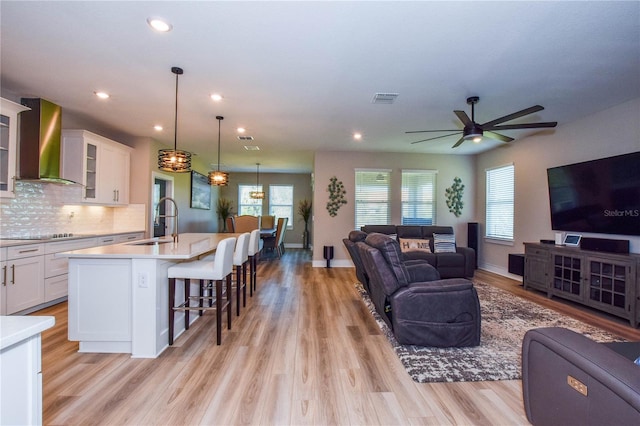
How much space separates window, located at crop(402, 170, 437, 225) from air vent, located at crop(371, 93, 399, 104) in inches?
130

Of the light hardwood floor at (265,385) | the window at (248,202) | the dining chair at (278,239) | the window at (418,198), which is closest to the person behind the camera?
the light hardwood floor at (265,385)

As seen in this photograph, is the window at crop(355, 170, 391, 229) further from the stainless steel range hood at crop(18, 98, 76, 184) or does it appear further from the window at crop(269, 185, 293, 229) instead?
the stainless steel range hood at crop(18, 98, 76, 184)

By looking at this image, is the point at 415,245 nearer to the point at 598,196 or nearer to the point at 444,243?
the point at 444,243

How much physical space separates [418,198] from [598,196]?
3291 mm

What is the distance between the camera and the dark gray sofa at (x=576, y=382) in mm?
1001

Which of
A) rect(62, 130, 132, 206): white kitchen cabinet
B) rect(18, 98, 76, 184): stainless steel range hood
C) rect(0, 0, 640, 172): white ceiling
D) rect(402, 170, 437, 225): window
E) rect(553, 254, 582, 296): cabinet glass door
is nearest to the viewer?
rect(0, 0, 640, 172): white ceiling

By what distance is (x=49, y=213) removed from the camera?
13.6 feet

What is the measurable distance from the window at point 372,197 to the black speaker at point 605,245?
3498 millimetres

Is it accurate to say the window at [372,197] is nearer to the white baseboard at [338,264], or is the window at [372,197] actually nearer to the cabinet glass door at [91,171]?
the white baseboard at [338,264]

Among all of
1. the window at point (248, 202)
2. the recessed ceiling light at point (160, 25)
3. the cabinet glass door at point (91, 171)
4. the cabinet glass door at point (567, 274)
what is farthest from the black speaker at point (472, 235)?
the cabinet glass door at point (91, 171)

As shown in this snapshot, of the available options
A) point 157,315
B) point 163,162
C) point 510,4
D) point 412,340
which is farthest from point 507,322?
point 163,162

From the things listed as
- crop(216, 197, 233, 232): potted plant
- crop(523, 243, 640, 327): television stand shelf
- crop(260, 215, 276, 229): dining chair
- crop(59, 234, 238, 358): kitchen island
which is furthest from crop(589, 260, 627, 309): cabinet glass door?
crop(216, 197, 233, 232): potted plant

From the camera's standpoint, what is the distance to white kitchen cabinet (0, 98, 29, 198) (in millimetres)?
3258

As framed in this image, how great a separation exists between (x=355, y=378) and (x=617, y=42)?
3.42 m
